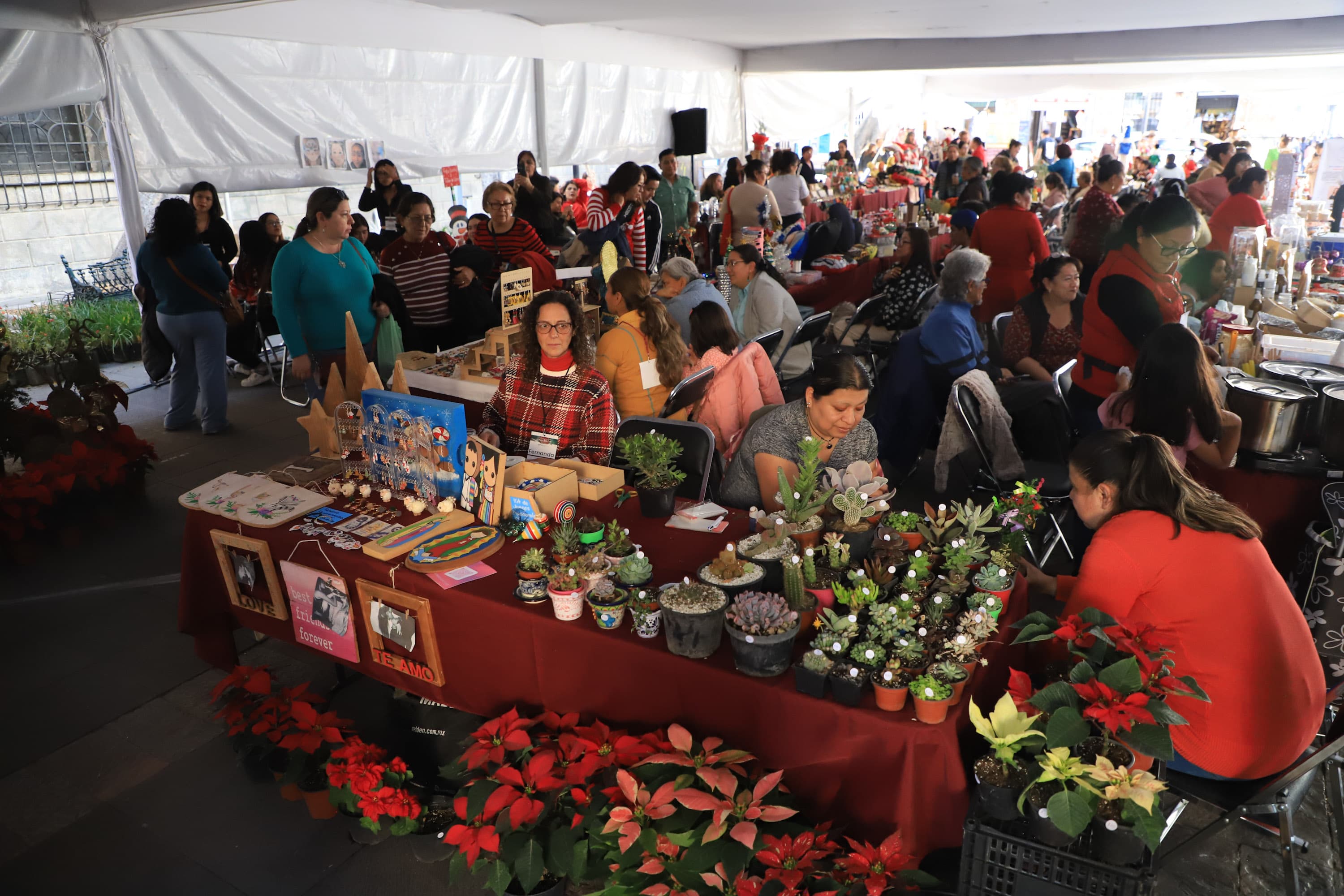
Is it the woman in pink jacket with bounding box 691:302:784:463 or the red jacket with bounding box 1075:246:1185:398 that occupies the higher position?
the red jacket with bounding box 1075:246:1185:398

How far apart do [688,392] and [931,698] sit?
6.75 ft

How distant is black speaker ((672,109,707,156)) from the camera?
34.0 ft

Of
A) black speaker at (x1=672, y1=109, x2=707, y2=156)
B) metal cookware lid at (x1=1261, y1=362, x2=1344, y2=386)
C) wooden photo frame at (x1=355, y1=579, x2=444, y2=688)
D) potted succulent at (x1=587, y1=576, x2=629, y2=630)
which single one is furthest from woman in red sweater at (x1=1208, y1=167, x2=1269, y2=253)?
black speaker at (x1=672, y1=109, x2=707, y2=156)

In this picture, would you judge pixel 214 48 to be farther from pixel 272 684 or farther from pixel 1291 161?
pixel 1291 161

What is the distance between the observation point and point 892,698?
5.14 feet

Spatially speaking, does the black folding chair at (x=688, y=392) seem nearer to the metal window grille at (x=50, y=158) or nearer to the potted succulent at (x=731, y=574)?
the potted succulent at (x=731, y=574)

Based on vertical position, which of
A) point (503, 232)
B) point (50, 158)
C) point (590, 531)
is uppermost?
point (50, 158)

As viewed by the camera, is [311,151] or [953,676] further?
[311,151]

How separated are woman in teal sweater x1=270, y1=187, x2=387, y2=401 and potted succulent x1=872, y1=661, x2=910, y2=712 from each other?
10.1 feet

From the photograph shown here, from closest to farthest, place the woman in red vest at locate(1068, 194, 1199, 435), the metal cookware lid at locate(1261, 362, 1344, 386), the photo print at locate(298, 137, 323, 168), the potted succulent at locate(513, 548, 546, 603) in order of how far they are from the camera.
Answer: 1. the potted succulent at locate(513, 548, 546, 603)
2. the metal cookware lid at locate(1261, 362, 1344, 386)
3. the woman in red vest at locate(1068, 194, 1199, 435)
4. the photo print at locate(298, 137, 323, 168)

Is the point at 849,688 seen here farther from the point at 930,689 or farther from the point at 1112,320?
the point at 1112,320

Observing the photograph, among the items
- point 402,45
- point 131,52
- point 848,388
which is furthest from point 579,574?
point 402,45

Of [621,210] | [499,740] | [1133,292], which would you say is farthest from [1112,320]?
[621,210]

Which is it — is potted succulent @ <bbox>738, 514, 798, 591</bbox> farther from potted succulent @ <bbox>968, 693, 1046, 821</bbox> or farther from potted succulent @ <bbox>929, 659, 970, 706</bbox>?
potted succulent @ <bbox>968, 693, 1046, 821</bbox>
